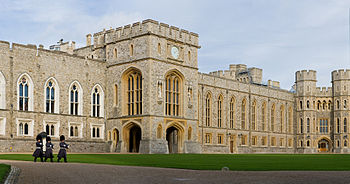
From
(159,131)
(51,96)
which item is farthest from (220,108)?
(51,96)

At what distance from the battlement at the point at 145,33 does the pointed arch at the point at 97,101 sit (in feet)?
16.4

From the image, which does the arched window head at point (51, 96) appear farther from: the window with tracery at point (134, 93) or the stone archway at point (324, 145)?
the stone archway at point (324, 145)

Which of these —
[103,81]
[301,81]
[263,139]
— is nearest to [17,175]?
[103,81]

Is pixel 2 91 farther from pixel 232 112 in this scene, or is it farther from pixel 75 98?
pixel 232 112

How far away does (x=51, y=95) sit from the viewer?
44.4m

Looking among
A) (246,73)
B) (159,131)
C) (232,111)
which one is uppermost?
(246,73)

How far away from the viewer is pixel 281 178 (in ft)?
53.4

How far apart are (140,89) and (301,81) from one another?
36.5 meters

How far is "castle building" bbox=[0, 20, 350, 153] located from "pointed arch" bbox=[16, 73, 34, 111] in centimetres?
8

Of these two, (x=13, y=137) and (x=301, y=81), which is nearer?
(x=13, y=137)

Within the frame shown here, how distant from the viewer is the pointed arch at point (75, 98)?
46031 mm

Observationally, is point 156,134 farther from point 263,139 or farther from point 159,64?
point 263,139

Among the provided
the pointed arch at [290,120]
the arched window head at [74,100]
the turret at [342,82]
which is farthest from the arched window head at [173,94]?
the turret at [342,82]

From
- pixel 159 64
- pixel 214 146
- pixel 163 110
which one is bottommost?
pixel 214 146
